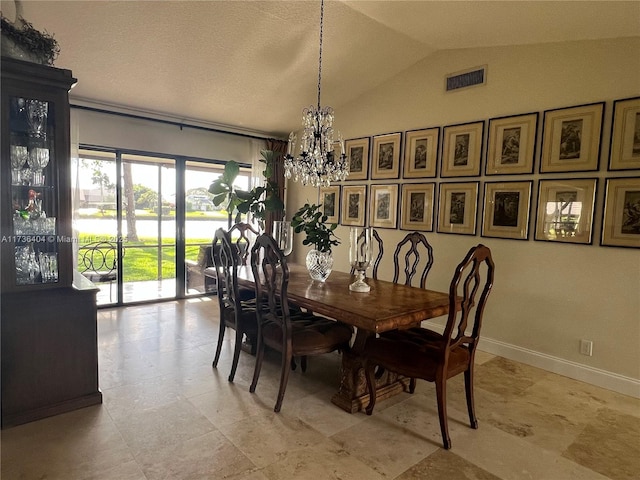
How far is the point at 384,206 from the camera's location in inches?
186

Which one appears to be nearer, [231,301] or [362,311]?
[362,311]

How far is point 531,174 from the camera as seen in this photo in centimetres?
344

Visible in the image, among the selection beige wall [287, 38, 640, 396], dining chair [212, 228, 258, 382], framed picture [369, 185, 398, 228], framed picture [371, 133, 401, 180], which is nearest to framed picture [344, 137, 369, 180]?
framed picture [371, 133, 401, 180]

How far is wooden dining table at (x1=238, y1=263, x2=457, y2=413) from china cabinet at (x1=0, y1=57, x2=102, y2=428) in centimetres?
128

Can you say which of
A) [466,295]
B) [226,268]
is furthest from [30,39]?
[466,295]

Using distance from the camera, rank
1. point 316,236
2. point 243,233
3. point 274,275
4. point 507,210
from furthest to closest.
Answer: point 243,233, point 507,210, point 316,236, point 274,275

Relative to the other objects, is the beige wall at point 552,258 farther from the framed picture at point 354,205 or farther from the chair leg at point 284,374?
the chair leg at point 284,374

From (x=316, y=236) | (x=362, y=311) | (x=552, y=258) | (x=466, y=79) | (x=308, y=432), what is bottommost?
(x=308, y=432)

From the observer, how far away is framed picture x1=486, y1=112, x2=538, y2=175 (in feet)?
11.3

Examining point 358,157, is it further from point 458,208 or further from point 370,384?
point 370,384

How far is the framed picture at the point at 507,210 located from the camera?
3.49 m

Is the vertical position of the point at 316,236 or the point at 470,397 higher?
the point at 316,236

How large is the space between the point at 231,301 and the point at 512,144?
3016mm

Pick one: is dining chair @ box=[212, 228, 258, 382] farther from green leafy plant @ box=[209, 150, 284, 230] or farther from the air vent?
the air vent
